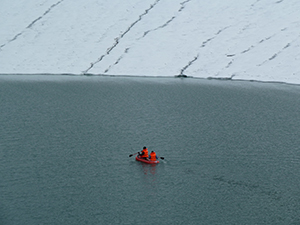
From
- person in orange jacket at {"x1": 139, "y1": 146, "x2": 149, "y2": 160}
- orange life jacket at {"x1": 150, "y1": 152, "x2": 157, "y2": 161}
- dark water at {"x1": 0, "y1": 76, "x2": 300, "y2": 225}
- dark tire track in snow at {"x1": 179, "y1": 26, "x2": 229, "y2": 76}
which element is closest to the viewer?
dark water at {"x1": 0, "y1": 76, "x2": 300, "y2": 225}

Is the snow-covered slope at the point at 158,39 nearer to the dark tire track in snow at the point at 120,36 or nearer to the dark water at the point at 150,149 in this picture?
the dark tire track in snow at the point at 120,36

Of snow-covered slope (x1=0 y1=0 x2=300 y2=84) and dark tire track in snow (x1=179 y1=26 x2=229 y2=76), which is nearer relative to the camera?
snow-covered slope (x1=0 y1=0 x2=300 y2=84)

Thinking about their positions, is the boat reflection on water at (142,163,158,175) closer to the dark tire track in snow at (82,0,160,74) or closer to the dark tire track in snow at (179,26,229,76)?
the dark tire track in snow at (179,26,229,76)

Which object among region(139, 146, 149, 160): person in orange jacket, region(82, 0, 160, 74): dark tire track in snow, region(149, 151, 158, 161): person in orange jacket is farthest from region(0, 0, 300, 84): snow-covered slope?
region(149, 151, 158, 161): person in orange jacket

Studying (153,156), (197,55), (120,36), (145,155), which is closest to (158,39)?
(120,36)

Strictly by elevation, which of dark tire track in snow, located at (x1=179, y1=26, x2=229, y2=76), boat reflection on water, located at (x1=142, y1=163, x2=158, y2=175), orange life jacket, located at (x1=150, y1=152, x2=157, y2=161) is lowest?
boat reflection on water, located at (x1=142, y1=163, x2=158, y2=175)

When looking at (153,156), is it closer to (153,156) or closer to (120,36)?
(153,156)

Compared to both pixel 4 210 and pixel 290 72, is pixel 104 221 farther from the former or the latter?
pixel 290 72
